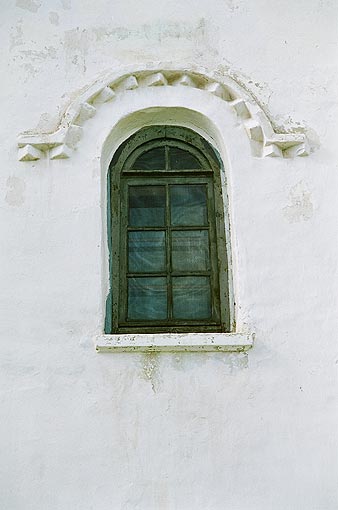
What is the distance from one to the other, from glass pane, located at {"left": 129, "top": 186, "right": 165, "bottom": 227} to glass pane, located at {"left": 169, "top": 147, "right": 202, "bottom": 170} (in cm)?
20

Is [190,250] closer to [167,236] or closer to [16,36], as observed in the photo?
[167,236]

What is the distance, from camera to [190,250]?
5.93m

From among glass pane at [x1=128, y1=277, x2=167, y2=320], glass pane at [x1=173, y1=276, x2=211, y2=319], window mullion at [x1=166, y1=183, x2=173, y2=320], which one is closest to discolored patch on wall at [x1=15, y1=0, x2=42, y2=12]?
window mullion at [x1=166, y1=183, x2=173, y2=320]

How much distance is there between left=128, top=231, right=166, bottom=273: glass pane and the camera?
232 inches

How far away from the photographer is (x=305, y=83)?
623 cm

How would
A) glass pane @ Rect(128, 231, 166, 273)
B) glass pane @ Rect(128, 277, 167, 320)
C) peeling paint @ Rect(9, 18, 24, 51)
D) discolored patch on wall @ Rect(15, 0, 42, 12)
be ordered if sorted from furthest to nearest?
discolored patch on wall @ Rect(15, 0, 42, 12) → peeling paint @ Rect(9, 18, 24, 51) → glass pane @ Rect(128, 231, 166, 273) → glass pane @ Rect(128, 277, 167, 320)

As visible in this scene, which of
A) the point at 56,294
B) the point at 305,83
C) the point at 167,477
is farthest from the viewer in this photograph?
the point at 305,83

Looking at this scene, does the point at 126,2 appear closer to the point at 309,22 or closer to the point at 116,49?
the point at 116,49

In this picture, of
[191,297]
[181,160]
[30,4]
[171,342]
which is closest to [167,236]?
[191,297]

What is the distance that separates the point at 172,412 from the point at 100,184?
5.31ft

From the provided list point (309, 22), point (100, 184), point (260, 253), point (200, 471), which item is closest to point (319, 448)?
point (200, 471)

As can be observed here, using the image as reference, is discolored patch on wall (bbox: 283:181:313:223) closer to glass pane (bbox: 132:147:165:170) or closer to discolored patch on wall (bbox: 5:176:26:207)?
glass pane (bbox: 132:147:165:170)

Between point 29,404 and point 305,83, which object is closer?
point 29,404

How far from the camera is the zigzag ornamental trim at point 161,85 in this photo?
5.93m
